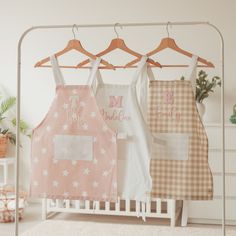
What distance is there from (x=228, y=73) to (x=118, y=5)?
4.24ft

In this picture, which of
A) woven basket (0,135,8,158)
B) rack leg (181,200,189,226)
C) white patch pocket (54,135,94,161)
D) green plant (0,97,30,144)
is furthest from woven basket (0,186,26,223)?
white patch pocket (54,135,94,161)

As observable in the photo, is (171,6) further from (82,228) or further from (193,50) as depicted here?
(82,228)

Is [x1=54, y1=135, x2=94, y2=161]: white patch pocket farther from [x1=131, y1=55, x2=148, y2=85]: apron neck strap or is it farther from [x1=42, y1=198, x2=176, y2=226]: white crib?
[x1=42, y1=198, x2=176, y2=226]: white crib

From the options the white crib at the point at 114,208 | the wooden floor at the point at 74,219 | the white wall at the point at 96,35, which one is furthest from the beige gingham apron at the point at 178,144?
the white wall at the point at 96,35

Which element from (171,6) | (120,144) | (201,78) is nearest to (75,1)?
(171,6)

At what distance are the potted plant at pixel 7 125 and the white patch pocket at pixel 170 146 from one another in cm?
264

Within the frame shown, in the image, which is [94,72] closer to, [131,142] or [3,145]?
[131,142]

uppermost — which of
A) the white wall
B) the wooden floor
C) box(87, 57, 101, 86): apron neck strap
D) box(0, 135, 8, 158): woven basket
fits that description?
the white wall

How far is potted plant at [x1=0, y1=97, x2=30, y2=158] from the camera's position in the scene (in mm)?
4738

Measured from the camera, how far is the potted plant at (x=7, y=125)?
474 centimetres

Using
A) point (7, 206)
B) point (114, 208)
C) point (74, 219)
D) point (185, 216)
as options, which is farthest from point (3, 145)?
point (185, 216)

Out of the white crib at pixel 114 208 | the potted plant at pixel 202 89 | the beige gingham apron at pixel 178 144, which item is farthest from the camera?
the potted plant at pixel 202 89

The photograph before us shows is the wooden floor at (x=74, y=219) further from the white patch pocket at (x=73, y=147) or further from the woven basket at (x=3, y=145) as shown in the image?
the white patch pocket at (x=73, y=147)

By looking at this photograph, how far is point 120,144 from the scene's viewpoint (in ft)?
8.20
